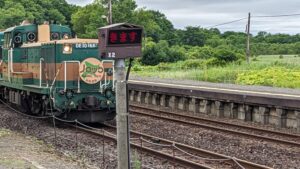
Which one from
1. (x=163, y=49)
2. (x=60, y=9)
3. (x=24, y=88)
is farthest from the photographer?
(x=60, y=9)

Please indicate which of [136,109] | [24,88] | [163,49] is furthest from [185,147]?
[163,49]

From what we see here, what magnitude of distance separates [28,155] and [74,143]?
8.26 feet

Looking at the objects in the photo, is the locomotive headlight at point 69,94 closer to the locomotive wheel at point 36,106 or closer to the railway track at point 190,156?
the locomotive wheel at point 36,106

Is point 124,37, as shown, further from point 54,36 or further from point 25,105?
point 25,105

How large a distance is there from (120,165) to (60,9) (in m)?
86.1

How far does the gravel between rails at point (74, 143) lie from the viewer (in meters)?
11.5

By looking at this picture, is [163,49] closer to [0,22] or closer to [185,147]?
[0,22]

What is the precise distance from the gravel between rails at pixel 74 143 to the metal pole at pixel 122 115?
3.36m

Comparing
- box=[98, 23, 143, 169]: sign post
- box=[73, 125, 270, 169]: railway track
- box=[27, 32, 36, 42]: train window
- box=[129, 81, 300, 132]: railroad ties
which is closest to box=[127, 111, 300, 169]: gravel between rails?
box=[73, 125, 270, 169]: railway track

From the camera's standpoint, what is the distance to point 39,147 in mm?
13219

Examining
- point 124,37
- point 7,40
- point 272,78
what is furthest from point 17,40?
point 272,78

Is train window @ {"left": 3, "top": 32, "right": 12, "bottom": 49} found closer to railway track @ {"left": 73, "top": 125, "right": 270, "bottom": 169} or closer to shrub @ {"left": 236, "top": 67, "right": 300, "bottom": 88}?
railway track @ {"left": 73, "top": 125, "right": 270, "bottom": 169}

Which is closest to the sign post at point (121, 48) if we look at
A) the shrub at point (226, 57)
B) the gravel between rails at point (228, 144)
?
the gravel between rails at point (228, 144)

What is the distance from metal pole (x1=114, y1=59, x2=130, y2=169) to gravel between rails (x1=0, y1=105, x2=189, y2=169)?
3355 mm
